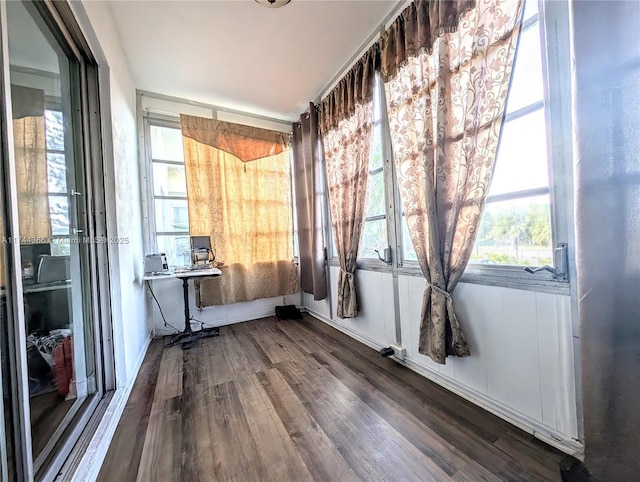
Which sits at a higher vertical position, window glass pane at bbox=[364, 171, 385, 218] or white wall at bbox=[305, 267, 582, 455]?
window glass pane at bbox=[364, 171, 385, 218]

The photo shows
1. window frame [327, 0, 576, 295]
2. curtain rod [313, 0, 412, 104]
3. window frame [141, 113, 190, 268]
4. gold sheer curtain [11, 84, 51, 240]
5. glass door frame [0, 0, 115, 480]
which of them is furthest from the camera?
window frame [141, 113, 190, 268]

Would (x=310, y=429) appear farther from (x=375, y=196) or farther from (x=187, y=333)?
(x=187, y=333)

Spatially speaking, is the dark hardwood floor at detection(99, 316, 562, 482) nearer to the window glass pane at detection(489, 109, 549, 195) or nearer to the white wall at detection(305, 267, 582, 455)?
the white wall at detection(305, 267, 582, 455)

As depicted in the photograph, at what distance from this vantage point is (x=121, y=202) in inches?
74.4

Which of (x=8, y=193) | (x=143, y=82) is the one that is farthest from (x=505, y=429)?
(x=143, y=82)

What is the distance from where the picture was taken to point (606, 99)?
86 centimetres

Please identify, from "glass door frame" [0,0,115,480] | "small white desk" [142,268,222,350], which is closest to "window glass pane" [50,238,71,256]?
"glass door frame" [0,0,115,480]

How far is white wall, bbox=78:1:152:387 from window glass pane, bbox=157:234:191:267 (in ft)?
1.68

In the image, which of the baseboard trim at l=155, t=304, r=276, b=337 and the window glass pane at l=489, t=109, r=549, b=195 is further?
the baseboard trim at l=155, t=304, r=276, b=337

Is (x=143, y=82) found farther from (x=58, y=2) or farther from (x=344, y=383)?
(x=344, y=383)

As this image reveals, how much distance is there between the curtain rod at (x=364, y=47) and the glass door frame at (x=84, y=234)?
6.62ft

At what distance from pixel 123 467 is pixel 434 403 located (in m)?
1.68

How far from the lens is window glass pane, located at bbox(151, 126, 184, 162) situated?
295cm

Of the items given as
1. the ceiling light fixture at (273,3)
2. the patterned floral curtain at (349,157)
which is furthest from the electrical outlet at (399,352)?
the ceiling light fixture at (273,3)
